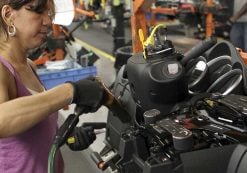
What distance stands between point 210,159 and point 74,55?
11.1 feet

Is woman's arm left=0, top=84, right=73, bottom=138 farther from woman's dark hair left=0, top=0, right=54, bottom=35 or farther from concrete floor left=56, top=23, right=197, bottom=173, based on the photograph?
concrete floor left=56, top=23, right=197, bottom=173

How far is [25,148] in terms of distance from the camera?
1035mm

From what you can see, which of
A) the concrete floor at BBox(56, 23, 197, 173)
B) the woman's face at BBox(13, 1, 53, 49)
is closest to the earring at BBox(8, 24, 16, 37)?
the woman's face at BBox(13, 1, 53, 49)

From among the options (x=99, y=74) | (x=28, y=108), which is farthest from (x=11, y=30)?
(x=99, y=74)

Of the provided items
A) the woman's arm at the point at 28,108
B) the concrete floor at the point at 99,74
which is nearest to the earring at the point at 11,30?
the woman's arm at the point at 28,108

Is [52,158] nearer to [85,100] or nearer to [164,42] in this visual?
[85,100]

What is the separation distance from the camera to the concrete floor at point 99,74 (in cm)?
236

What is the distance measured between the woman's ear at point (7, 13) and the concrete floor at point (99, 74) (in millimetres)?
604

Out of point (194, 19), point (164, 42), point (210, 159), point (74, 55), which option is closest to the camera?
point (210, 159)

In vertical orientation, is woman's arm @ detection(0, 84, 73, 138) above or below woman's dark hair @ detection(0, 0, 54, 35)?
below

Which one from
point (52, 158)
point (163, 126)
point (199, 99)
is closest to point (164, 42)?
point (199, 99)

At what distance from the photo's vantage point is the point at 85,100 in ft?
2.84

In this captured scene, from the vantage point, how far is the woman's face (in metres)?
0.94

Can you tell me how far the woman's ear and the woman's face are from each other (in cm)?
1
